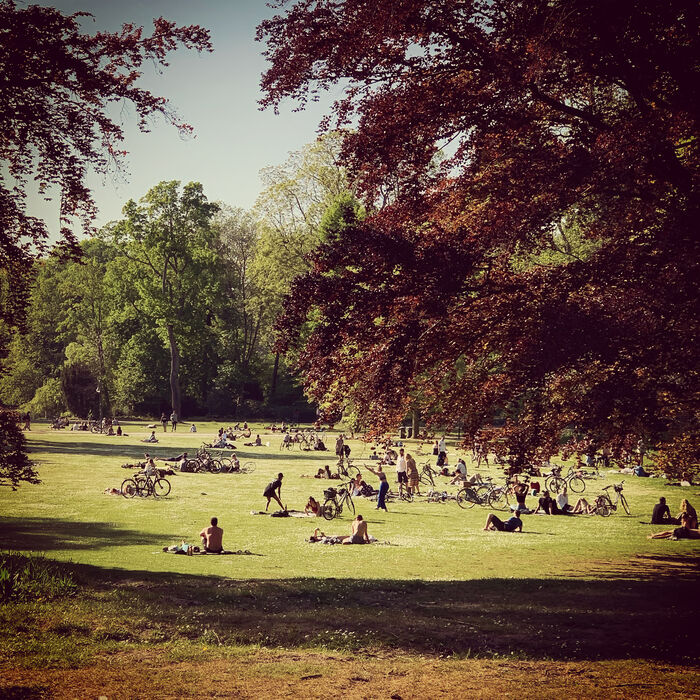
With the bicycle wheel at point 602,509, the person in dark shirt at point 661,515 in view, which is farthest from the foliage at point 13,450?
the bicycle wheel at point 602,509

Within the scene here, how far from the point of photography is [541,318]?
9.79 m

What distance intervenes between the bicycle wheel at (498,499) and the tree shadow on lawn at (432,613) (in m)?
12.1

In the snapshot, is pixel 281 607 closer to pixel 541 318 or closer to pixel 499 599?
pixel 499 599

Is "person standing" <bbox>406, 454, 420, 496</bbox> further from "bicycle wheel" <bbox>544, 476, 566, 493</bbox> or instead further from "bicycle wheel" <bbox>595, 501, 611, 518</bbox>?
"bicycle wheel" <bbox>595, 501, 611, 518</bbox>

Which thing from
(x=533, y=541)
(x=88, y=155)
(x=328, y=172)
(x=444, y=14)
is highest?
(x=328, y=172)

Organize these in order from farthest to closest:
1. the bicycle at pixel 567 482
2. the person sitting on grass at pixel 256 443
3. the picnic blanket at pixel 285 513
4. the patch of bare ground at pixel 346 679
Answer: the person sitting on grass at pixel 256 443 → the bicycle at pixel 567 482 → the picnic blanket at pixel 285 513 → the patch of bare ground at pixel 346 679

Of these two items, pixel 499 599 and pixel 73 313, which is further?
pixel 73 313

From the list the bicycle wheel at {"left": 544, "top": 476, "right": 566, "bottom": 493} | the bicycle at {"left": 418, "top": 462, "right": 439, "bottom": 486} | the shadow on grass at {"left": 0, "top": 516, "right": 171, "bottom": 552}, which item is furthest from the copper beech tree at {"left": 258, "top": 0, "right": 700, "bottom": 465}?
the bicycle at {"left": 418, "top": 462, "right": 439, "bottom": 486}

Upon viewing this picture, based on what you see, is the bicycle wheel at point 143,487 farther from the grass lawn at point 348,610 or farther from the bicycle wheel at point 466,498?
the bicycle wheel at point 466,498

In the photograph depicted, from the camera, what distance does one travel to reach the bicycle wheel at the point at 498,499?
26139 millimetres

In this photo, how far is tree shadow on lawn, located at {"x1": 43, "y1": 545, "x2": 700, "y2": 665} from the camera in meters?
9.03

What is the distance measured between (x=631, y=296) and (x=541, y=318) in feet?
4.41

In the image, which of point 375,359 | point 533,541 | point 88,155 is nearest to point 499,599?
point 375,359

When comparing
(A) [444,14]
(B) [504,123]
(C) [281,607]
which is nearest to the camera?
(A) [444,14]
